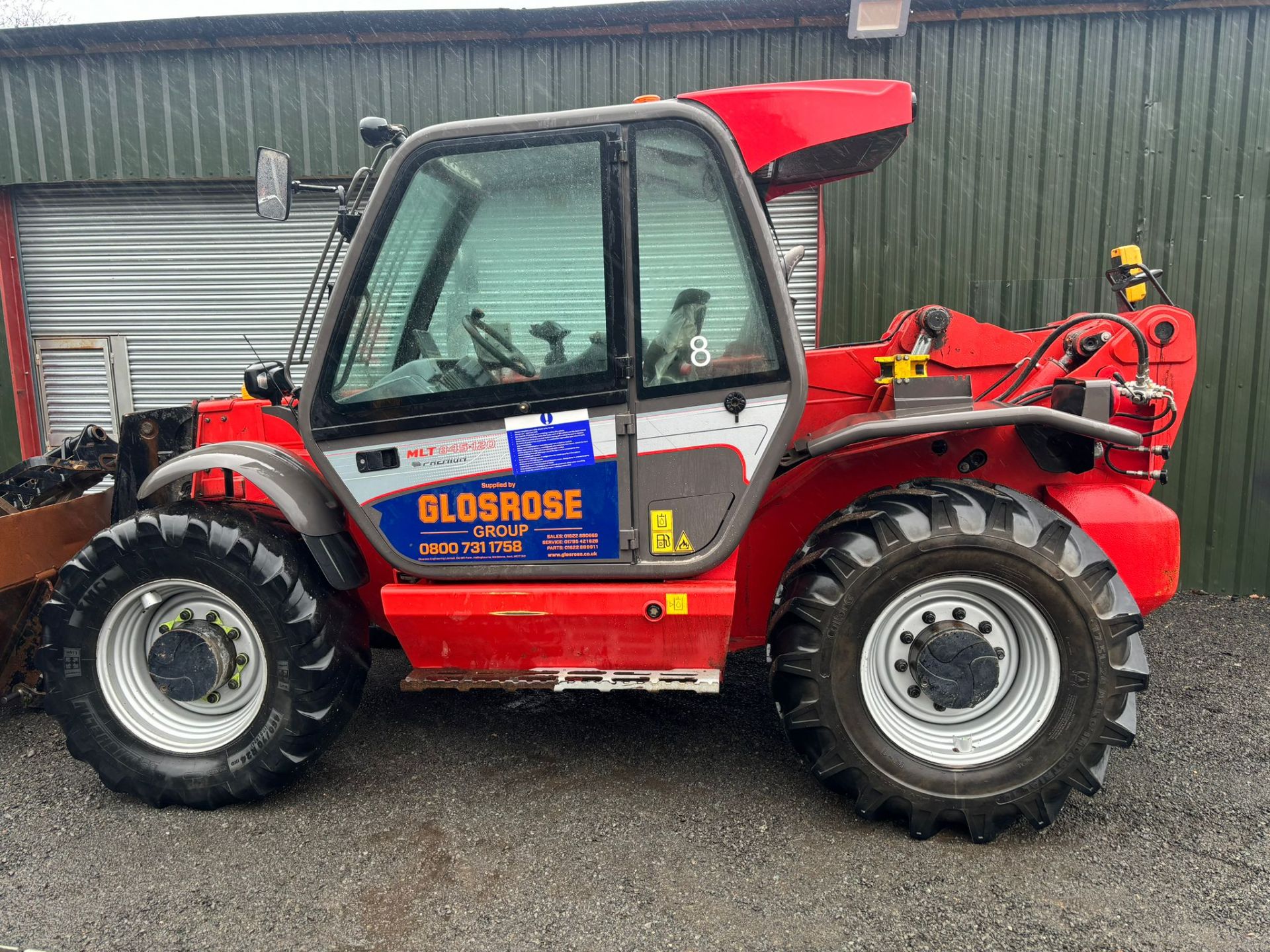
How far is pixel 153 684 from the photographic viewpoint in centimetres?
312

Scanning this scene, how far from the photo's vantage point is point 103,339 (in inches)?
259

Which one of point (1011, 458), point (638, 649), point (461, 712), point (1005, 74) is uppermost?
point (1005, 74)

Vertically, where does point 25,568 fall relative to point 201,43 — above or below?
below

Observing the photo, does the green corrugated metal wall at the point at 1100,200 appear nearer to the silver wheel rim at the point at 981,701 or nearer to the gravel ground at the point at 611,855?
the gravel ground at the point at 611,855

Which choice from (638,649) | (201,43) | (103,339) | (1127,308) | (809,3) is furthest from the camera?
(103,339)

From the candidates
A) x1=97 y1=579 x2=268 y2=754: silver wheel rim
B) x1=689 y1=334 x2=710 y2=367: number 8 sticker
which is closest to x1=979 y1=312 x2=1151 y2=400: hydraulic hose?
x1=689 y1=334 x2=710 y2=367: number 8 sticker

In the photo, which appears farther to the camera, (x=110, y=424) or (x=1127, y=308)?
(x=110, y=424)

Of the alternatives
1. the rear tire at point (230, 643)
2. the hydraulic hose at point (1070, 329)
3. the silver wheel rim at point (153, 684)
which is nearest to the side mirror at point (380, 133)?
the rear tire at point (230, 643)

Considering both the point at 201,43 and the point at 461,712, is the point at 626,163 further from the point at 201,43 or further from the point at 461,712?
the point at 201,43

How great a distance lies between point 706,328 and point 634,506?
0.69 metres

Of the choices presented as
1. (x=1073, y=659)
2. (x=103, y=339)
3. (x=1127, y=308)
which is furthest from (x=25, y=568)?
(x=1127, y=308)

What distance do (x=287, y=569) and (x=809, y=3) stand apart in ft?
16.8

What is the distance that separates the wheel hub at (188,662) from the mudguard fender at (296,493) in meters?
0.52

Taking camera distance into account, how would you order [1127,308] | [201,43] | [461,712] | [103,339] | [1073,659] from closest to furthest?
[1073,659]
[1127,308]
[461,712]
[201,43]
[103,339]
